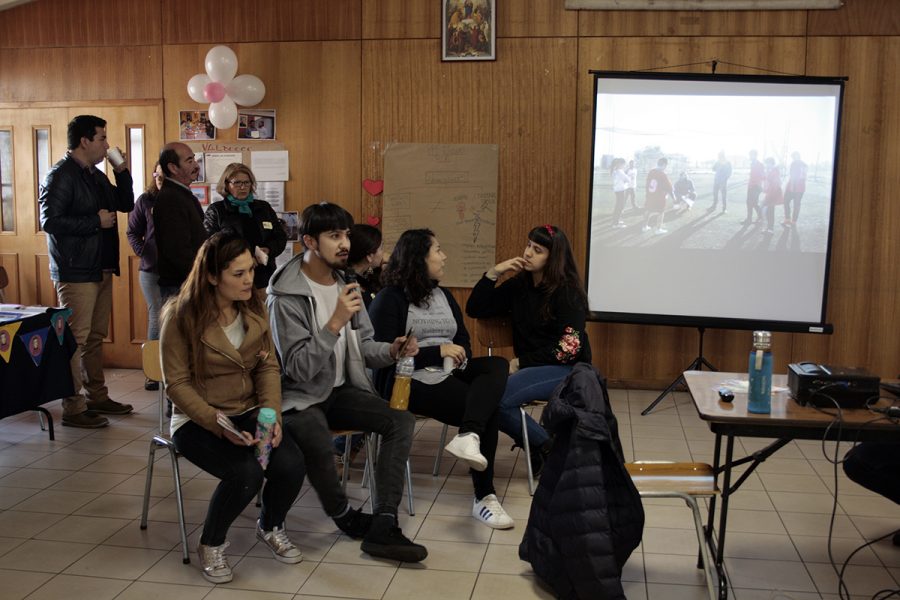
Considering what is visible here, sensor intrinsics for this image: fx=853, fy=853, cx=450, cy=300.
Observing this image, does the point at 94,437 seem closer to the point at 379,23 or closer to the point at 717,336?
the point at 379,23

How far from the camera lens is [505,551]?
3113mm

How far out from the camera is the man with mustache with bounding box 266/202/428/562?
3041 mm

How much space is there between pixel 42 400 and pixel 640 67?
4.04 m

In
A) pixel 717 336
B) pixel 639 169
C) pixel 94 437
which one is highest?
pixel 639 169

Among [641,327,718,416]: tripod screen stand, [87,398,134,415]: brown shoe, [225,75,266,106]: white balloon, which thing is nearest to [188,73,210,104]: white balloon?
[225,75,266,106]: white balloon

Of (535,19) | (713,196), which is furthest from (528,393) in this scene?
(535,19)

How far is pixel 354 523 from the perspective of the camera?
3.17 meters

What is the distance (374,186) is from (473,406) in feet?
9.17

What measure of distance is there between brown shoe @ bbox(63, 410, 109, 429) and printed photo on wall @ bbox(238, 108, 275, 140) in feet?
7.47

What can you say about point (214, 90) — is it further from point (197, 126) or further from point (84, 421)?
point (84, 421)

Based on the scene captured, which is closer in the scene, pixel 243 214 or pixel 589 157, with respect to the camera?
pixel 243 214

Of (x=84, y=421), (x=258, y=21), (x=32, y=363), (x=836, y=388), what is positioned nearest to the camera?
(x=836, y=388)

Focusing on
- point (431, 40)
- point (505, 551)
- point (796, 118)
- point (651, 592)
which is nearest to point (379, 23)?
point (431, 40)

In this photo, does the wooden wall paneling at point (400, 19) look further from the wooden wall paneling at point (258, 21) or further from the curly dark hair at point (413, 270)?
the curly dark hair at point (413, 270)
